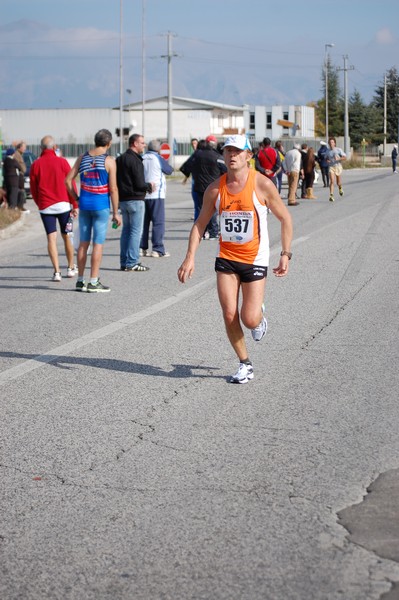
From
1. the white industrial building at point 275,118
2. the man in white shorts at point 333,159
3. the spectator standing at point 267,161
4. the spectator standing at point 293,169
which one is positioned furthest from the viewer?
the white industrial building at point 275,118

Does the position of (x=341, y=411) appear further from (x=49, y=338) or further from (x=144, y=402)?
(x=49, y=338)

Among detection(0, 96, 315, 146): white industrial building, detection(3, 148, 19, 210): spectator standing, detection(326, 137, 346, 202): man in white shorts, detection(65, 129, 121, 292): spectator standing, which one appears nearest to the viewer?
detection(65, 129, 121, 292): spectator standing

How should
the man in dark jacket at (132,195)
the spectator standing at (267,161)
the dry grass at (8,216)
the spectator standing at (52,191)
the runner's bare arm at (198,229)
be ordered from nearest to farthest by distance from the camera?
the runner's bare arm at (198,229) < the spectator standing at (52,191) < the man in dark jacket at (132,195) < the dry grass at (8,216) < the spectator standing at (267,161)

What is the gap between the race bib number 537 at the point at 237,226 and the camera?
764 centimetres

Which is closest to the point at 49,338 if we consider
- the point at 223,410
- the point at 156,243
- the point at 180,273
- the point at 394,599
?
the point at 180,273

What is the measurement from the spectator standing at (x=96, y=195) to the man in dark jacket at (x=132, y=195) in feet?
6.23

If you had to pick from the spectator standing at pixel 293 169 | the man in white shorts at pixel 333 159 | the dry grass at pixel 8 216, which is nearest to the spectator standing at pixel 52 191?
the dry grass at pixel 8 216

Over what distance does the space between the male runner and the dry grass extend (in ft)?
55.7

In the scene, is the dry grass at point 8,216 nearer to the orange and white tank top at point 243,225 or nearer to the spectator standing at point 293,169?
the spectator standing at point 293,169

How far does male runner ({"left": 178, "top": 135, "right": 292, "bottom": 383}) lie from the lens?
24.9 ft

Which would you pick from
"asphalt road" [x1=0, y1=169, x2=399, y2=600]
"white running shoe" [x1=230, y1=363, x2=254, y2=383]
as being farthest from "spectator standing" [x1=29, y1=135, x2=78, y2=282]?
"white running shoe" [x1=230, y1=363, x2=254, y2=383]

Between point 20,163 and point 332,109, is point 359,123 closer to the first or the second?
point 332,109

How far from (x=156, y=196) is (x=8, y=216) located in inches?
403

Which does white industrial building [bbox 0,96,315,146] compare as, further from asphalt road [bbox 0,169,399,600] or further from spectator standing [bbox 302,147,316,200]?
asphalt road [bbox 0,169,399,600]
